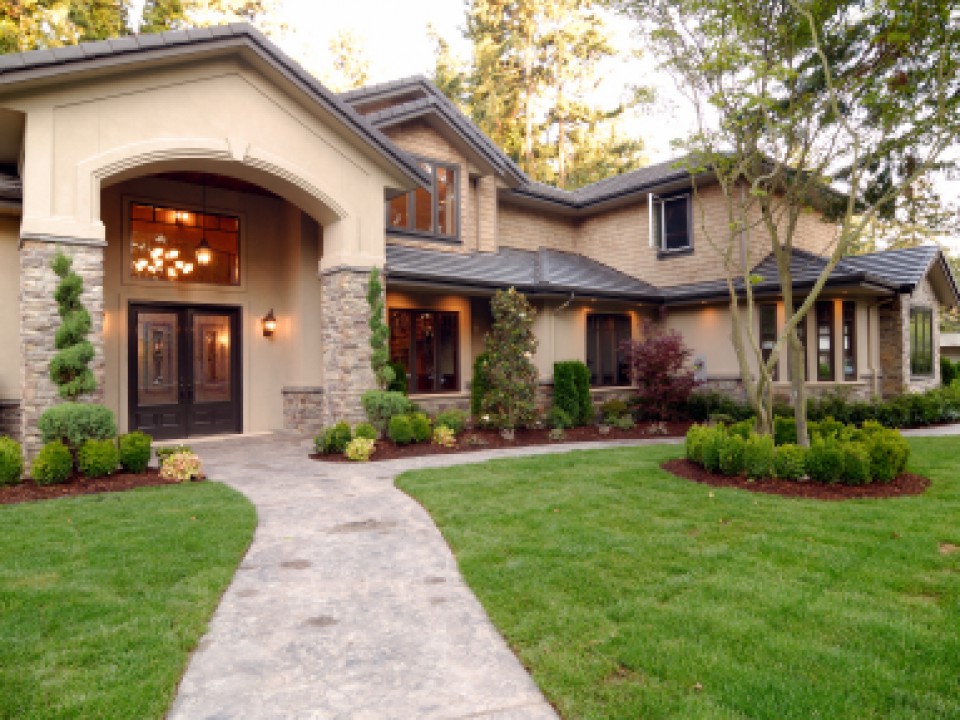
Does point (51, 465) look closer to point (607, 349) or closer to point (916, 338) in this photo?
point (607, 349)

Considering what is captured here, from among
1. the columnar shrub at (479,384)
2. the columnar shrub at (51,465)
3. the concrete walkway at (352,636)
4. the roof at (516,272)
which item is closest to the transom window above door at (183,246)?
the roof at (516,272)

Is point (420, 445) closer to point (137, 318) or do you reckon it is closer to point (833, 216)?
point (137, 318)

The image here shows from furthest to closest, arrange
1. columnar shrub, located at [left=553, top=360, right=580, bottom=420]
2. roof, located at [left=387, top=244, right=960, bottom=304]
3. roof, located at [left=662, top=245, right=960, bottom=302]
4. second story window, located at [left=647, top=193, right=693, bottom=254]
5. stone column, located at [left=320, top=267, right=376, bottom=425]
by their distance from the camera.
Answer: second story window, located at [left=647, top=193, right=693, bottom=254] → columnar shrub, located at [left=553, top=360, right=580, bottom=420] → roof, located at [left=662, top=245, right=960, bottom=302] → roof, located at [left=387, top=244, right=960, bottom=304] → stone column, located at [left=320, top=267, right=376, bottom=425]

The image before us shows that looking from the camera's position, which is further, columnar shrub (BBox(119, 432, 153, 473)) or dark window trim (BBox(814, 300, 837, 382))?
dark window trim (BBox(814, 300, 837, 382))

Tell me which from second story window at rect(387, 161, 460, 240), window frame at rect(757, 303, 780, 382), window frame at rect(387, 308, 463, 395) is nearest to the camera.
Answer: window frame at rect(387, 308, 463, 395)

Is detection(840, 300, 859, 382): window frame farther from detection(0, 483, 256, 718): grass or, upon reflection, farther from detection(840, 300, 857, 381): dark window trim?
detection(0, 483, 256, 718): grass

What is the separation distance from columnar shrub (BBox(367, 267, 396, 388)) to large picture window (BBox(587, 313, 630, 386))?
5.99m

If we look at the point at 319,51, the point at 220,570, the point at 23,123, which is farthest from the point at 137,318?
the point at 319,51

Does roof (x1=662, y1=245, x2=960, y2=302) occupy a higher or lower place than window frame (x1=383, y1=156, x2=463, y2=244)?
lower

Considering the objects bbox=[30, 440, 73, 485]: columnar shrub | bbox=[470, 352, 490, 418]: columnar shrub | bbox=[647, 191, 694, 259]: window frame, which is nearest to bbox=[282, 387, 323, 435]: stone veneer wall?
bbox=[470, 352, 490, 418]: columnar shrub

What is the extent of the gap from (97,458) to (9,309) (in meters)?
3.57

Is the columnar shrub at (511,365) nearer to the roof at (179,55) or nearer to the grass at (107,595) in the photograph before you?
the roof at (179,55)

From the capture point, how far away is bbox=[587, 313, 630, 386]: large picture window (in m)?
14.2

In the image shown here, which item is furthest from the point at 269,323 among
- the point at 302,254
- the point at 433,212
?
the point at 433,212
